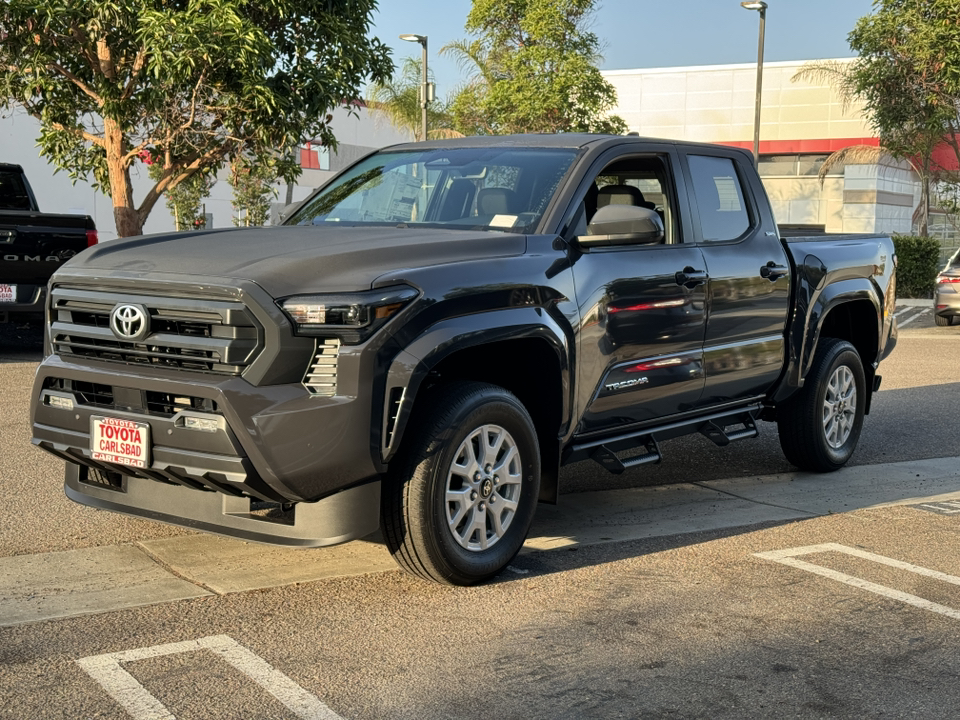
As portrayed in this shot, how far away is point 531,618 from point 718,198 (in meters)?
3.04

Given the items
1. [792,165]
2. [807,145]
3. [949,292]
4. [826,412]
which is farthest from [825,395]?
[792,165]

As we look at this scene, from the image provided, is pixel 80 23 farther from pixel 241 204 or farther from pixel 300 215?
pixel 241 204

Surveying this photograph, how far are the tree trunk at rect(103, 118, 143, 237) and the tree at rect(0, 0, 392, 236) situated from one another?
0.02m

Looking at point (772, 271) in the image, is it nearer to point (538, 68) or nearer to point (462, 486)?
point (462, 486)

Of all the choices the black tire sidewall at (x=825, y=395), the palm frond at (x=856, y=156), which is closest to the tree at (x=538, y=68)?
the palm frond at (x=856, y=156)

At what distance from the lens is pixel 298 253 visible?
15.7ft

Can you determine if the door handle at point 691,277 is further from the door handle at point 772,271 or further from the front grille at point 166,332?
the front grille at point 166,332

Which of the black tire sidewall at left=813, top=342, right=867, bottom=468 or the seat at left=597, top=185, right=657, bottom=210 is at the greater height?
the seat at left=597, top=185, right=657, bottom=210

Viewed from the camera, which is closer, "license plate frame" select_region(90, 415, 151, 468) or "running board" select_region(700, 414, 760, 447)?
"license plate frame" select_region(90, 415, 151, 468)

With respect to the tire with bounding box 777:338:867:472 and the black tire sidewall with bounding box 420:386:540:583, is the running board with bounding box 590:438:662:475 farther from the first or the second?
the tire with bounding box 777:338:867:472

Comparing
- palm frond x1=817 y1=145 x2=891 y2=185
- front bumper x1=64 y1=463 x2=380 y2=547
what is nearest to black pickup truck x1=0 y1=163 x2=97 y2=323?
front bumper x1=64 y1=463 x2=380 y2=547

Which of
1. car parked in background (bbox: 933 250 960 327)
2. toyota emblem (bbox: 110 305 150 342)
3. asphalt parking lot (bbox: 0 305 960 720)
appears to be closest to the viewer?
asphalt parking lot (bbox: 0 305 960 720)

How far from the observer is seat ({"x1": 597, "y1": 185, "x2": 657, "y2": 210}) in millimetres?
6137

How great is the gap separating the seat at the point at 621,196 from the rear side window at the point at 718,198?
37 cm
